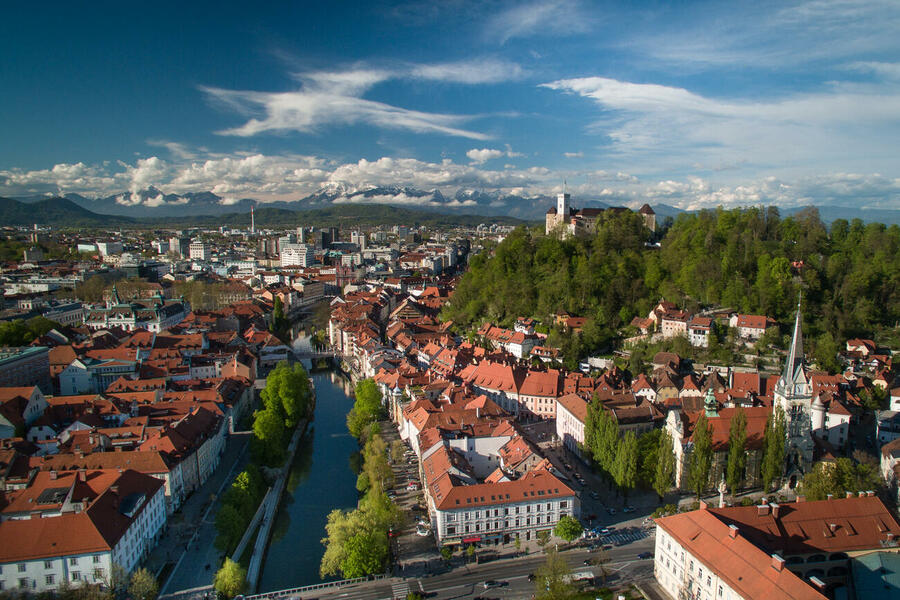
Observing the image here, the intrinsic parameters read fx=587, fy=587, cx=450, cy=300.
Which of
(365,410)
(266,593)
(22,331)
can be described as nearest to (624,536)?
(266,593)

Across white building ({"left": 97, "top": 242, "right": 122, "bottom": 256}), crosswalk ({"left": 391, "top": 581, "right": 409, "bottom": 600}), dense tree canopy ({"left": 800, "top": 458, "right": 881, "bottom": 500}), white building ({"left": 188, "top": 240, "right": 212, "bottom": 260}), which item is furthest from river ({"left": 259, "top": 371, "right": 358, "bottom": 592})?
white building ({"left": 188, "top": 240, "right": 212, "bottom": 260})

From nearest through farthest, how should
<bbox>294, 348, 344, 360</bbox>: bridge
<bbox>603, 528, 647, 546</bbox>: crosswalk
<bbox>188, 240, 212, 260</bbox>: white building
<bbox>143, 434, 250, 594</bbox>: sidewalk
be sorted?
<bbox>143, 434, 250, 594</bbox>: sidewalk → <bbox>603, 528, 647, 546</bbox>: crosswalk → <bbox>294, 348, 344, 360</bbox>: bridge → <bbox>188, 240, 212, 260</bbox>: white building

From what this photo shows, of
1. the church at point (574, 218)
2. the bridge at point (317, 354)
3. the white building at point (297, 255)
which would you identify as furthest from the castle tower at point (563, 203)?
the white building at point (297, 255)

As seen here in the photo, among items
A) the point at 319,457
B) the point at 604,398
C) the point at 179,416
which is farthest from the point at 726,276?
the point at 179,416

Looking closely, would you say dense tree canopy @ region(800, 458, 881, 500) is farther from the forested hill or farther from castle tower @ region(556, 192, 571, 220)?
castle tower @ region(556, 192, 571, 220)

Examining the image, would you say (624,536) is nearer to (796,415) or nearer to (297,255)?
(796,415)

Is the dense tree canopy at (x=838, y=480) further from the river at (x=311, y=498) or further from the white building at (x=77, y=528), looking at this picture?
the white building at (x=77, y=528)

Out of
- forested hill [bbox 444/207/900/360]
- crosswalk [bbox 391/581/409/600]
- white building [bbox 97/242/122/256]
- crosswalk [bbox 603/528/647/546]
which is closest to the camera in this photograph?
crosswalk [bbox 391/581/409/600]
